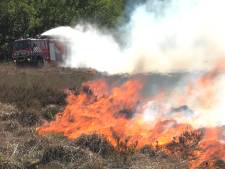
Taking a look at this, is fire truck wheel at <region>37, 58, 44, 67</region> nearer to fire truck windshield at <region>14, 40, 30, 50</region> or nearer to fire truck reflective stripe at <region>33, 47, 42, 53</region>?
fire truck reflective stripe at <region>33, 47, 42, 53</region>

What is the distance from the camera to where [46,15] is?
53812mm

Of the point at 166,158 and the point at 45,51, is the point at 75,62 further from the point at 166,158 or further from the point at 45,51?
the point at 166,158

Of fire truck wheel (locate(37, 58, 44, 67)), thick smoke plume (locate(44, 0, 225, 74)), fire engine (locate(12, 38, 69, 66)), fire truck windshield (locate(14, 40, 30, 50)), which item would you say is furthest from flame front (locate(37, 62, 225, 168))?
fire truck windshield (locate(14, 40, 30, 50))

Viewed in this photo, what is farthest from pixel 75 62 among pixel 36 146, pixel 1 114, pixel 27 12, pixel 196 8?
pixel 36 146

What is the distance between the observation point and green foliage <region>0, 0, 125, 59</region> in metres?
49.2

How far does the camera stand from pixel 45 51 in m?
39.0

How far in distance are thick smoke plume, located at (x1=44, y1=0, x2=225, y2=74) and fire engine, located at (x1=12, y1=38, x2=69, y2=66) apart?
1.76m

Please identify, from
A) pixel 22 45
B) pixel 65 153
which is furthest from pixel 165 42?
pixel 65 153

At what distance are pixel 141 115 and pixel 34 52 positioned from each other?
78.0ft

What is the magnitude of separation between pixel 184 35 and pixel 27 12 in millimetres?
27441

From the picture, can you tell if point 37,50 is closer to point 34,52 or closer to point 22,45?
point 34,52

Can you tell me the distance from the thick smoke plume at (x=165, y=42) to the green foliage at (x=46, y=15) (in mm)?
10966

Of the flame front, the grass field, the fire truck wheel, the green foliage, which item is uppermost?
the green foliage

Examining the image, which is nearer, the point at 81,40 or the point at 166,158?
the point at 166,158
